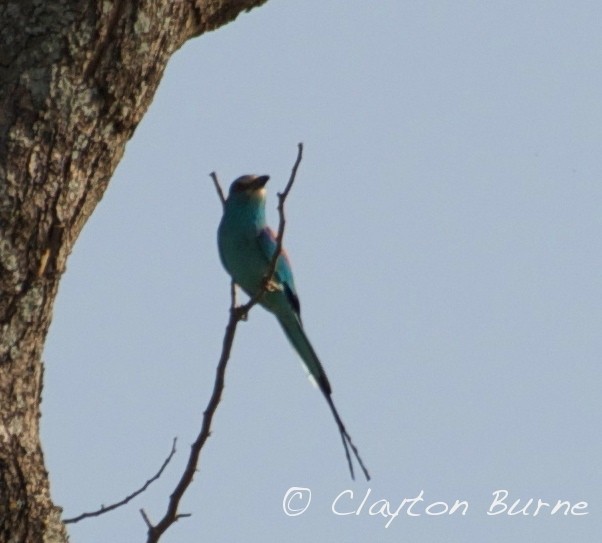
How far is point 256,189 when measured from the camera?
5324 millimetres

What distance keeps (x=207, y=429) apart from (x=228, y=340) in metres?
0.20

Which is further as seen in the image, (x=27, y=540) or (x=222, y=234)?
(x=222, y=234)

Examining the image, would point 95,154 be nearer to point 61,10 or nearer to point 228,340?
point 61,10

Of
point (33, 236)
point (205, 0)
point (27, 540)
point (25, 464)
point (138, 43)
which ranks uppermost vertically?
point (205, 0)

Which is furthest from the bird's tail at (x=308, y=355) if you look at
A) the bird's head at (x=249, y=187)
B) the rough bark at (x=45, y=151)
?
the rough bark at (x=45, y=151)

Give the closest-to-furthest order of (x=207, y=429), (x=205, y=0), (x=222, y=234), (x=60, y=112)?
(x=207, y=429) → (x=60, y=112) → (x=205, y=0) → (x=222, y=234)

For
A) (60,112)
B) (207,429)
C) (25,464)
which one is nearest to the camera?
(207,429)

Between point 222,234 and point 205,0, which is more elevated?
point 222,234

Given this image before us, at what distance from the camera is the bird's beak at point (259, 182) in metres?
5.32

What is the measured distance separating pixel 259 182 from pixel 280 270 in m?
0.47

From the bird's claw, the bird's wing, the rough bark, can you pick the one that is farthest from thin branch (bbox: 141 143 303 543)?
the bird's wing

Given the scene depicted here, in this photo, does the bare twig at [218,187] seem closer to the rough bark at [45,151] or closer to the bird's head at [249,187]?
the rough bark at [45,151]

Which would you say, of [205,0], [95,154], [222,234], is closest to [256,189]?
[222,234]

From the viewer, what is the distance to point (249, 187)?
530 cm
